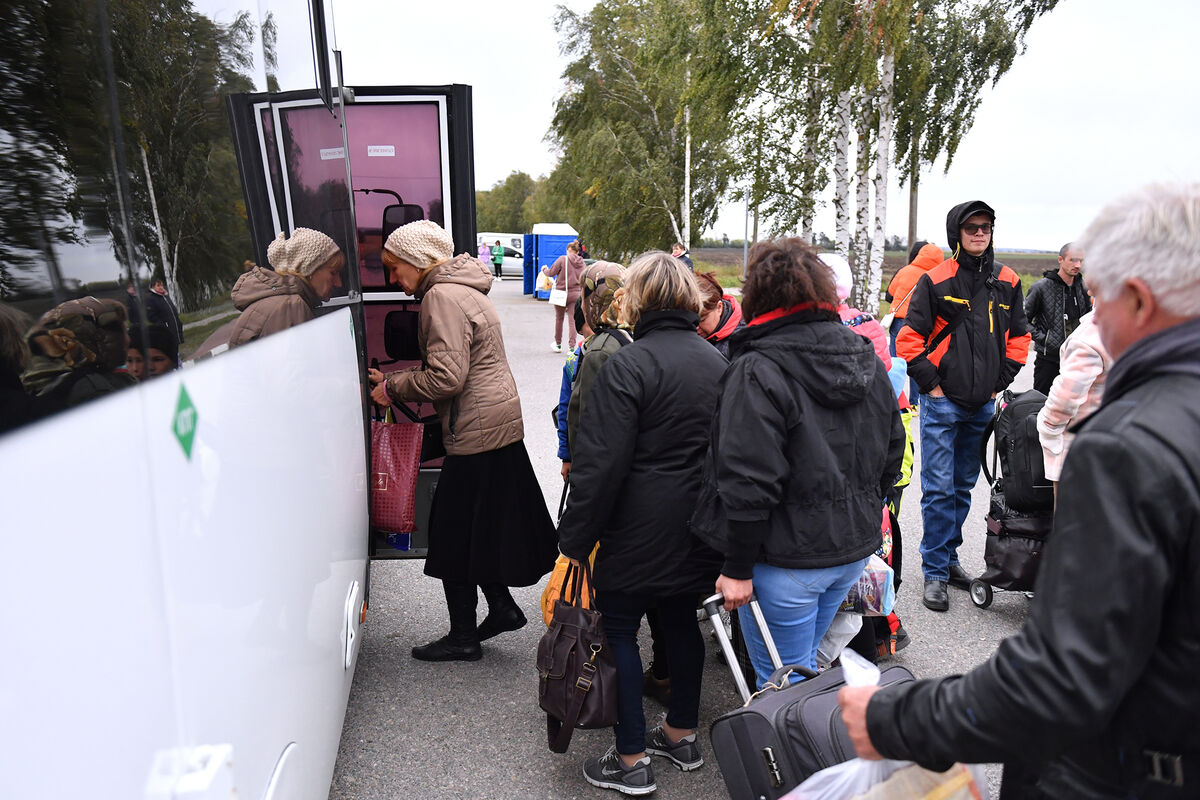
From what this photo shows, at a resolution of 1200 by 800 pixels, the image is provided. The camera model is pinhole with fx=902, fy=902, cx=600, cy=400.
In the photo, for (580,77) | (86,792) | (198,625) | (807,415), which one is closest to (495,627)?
(807,415)

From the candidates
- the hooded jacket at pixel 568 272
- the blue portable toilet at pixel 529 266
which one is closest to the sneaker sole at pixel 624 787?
the hooded jacket at pixel 568 272

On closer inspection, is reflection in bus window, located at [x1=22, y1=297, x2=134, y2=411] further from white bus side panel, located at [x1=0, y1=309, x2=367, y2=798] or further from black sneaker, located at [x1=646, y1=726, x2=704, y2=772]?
black sneaker, located at [x1=646, y1=726, x2=704, y2=772]

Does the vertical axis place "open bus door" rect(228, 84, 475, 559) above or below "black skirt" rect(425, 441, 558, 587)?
above

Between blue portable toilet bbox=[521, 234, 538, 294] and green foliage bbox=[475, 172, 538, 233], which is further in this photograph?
green foliage bbox=[475, 172, 538, 233]

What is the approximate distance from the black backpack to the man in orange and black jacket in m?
0.28

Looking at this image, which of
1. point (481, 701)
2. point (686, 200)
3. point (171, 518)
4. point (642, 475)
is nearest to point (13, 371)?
point (171, 518)

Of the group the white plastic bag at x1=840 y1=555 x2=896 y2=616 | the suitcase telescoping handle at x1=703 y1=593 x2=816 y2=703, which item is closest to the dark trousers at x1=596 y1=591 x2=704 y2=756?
the suitcase telescoping handle at x1=703 y1=593 x2=816 y2=703

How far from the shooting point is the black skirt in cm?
384

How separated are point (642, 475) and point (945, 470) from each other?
2.42 meters

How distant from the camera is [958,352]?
4551 millimetres

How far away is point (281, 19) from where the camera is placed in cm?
242

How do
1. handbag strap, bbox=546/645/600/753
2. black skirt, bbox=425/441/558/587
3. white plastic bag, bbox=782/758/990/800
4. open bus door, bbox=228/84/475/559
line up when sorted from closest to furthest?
white plastic bag, bbox=782/758/990/800
handbag strap, bbox=546/645/600/753
black skirt, bbox=425/441/558/587
open bus door, bbox=228/84/475/559

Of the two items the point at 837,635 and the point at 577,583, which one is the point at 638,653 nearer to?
the point at 577,583

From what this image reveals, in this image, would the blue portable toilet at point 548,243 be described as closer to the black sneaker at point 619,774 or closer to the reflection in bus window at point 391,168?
the reflection in bus window at point 391,168
